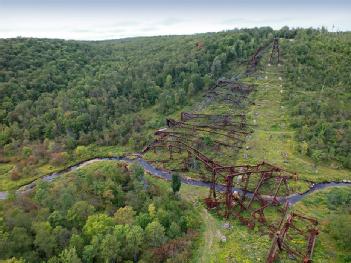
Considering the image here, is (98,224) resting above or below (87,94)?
below

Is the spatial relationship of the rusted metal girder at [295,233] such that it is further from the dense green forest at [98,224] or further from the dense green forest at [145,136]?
the dense green forest at [98,224]

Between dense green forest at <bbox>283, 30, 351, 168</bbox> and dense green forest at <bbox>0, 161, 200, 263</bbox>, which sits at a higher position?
dense green forest at <bbox>283, 30, 351, 168</bbox>

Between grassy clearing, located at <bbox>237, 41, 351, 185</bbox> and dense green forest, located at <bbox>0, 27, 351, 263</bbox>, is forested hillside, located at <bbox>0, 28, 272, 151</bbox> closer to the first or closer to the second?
dense green forest, located at <bbox>0, 27, 351, 263</bbox>

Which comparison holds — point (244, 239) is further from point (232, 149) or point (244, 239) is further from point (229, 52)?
point (229, 52)

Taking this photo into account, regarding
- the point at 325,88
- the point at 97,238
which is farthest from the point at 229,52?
the point at 97,238

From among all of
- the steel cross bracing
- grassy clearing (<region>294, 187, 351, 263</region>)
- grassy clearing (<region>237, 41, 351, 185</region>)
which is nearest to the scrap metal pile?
grassy clearing (<region>294, 187, 351, 263</region>)

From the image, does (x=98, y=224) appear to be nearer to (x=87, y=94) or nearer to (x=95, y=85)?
(x=87, y=94)

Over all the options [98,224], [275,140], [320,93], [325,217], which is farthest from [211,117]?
[98,224]
